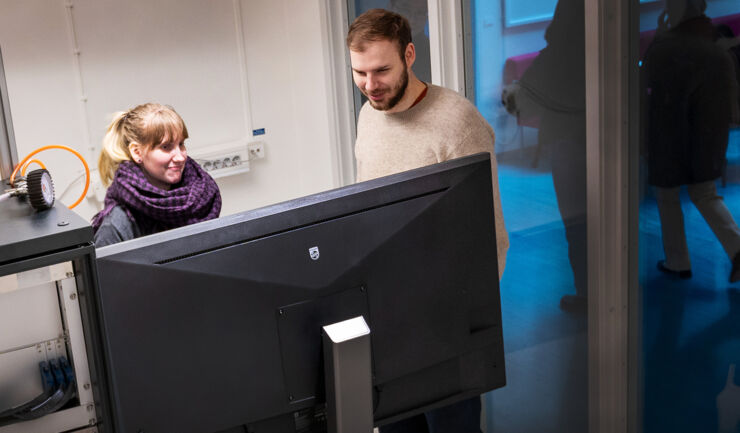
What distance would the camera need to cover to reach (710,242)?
1.86m

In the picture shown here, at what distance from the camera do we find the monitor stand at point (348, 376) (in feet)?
3.87

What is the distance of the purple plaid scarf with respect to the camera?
1873mm

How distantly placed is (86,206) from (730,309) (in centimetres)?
254

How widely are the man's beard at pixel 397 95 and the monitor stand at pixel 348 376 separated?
32.5 inches

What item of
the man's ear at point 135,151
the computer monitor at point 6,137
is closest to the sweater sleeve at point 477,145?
the man's ear at point 135,151

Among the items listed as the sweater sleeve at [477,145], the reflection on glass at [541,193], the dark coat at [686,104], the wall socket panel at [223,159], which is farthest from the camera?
the wall socket panel at [223,159]

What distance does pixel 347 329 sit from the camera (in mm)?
1200

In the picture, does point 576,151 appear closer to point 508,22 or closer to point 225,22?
point 508,22

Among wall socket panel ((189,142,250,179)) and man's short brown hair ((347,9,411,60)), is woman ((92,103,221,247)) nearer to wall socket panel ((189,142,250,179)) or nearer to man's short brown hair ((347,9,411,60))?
man's short brown hair ((347,9,411,60))

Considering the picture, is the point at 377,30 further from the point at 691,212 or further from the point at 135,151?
the point at 691,212

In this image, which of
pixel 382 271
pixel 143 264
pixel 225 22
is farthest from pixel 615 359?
pixel 225 22

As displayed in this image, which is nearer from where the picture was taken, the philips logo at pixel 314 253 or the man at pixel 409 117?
the philips logo at pixel 314 253

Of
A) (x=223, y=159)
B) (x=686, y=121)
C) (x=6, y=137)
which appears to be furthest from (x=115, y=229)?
(x=223, y=159)

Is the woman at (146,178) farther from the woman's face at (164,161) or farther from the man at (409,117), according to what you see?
the man at (409,117)
